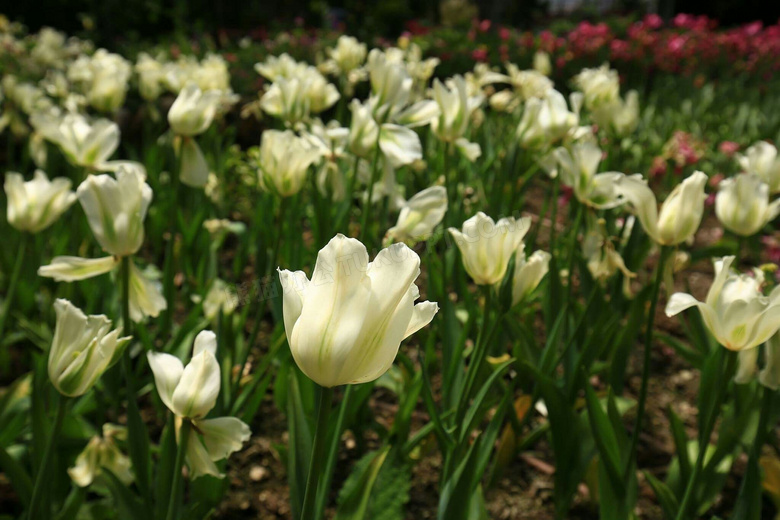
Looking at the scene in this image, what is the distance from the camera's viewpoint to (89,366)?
0.89 meters

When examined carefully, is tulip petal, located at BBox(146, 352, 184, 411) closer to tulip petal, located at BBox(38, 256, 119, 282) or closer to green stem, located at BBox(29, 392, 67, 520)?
green stem, located at BBox(29, 392, 67, 520)

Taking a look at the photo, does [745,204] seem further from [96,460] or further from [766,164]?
[96,460]

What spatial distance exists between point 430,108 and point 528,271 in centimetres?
51

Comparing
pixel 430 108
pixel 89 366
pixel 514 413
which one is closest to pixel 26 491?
pixel 89 366

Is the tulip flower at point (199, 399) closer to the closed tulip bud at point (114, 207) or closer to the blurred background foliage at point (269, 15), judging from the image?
the closed tulip bud at point (114, 207)

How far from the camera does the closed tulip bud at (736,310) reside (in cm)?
92

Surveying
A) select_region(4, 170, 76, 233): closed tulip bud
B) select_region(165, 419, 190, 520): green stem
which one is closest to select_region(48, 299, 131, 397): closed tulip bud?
select_region(165, 419, 190, 520): green stem

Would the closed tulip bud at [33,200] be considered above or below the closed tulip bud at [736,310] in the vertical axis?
below

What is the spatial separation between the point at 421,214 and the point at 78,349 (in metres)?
0.65

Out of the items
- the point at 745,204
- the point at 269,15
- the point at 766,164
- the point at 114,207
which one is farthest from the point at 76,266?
the point at 269,15

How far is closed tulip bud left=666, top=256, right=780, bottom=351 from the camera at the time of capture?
916mm

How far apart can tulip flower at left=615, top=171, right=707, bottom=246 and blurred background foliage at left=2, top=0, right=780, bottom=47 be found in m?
7.18

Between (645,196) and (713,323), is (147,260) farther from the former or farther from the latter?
(713,323)

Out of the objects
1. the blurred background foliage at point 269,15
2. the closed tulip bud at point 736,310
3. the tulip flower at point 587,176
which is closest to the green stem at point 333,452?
the closed tulip bud at point 736,310
